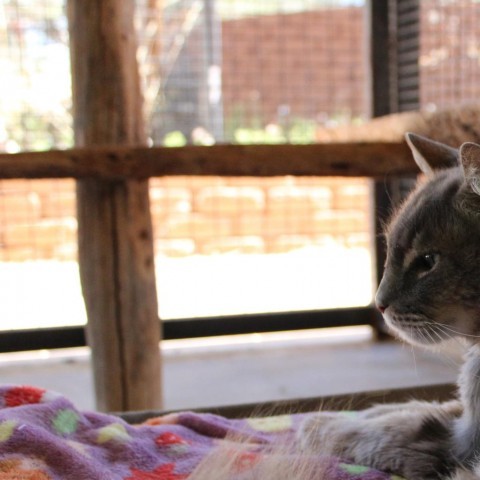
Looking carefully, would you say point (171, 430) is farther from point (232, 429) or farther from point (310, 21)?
point (310, 21)

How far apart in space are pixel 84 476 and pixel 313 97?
322cm

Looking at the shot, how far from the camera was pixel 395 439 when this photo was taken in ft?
3.88

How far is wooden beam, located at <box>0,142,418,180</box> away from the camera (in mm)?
2010

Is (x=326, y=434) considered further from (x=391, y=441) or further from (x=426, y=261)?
(x=426, y=261)

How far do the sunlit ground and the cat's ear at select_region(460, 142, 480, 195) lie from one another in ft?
8.37

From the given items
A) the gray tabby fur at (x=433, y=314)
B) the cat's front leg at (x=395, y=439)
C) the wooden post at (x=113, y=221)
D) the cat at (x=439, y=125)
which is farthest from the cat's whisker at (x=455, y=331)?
the wooden post at (x=113, y=221)

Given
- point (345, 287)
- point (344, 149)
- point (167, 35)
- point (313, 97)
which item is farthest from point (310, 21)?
point (344, 149)

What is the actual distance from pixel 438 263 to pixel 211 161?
3.52 feet

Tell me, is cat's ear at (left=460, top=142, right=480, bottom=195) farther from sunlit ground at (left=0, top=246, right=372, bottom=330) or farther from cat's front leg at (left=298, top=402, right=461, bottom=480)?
sunlit ground at (left=0, top=246, right=372, bottom=330)

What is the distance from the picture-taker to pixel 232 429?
135 cm

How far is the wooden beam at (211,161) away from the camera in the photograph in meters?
2.01

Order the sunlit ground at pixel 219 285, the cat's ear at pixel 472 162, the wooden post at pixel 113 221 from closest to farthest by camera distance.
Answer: the cat's ear at pixel 472 162
the wooden post at pixel 113 221
the sunlit ground at pixel 219 285

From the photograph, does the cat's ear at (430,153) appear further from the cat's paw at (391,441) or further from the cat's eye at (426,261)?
the cat's paw at (391,441)

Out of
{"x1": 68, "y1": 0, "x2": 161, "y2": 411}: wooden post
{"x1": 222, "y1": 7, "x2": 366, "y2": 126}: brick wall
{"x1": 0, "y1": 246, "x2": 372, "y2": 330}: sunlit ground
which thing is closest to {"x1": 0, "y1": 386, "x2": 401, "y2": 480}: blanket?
{"x1": 68, "y1": 0, "x2": 161, "y2": 411}: wooden post
